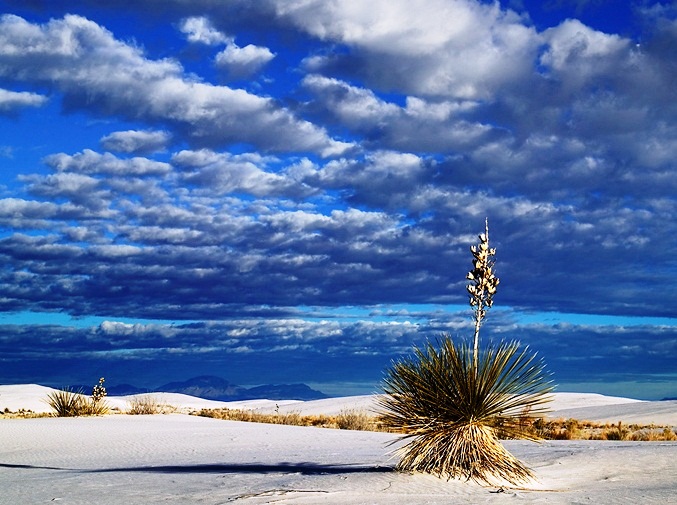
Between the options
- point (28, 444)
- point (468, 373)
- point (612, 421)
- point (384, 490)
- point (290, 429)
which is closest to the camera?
point (384, 490)

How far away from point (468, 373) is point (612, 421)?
2311 cm

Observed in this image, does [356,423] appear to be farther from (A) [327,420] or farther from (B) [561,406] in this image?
(B) [561,406]

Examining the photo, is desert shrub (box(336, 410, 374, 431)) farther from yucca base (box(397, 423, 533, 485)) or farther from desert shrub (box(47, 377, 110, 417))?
yucca base (box(397, 423, 533, 485))

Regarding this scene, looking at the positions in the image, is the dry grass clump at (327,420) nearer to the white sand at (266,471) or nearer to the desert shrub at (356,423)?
the desert shrub at (356,423)

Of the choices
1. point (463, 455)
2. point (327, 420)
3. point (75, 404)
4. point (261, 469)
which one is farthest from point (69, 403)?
point (463, 455)

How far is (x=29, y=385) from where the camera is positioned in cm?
7562

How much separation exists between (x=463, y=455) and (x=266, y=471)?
3.11 m

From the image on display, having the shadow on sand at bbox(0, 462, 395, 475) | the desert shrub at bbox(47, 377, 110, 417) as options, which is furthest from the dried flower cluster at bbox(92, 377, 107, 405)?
the shadow on sand at bbox(0, 462, 395, 475)

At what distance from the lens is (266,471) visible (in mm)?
11031

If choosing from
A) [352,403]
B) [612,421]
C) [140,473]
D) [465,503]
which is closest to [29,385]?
[352,403]

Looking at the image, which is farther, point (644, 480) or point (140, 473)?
point (140, 473)

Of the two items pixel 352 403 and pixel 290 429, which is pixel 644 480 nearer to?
pixel 290 429

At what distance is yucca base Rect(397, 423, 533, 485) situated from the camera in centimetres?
945

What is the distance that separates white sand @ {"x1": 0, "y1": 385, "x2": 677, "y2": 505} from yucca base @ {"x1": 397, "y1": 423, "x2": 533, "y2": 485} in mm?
221
